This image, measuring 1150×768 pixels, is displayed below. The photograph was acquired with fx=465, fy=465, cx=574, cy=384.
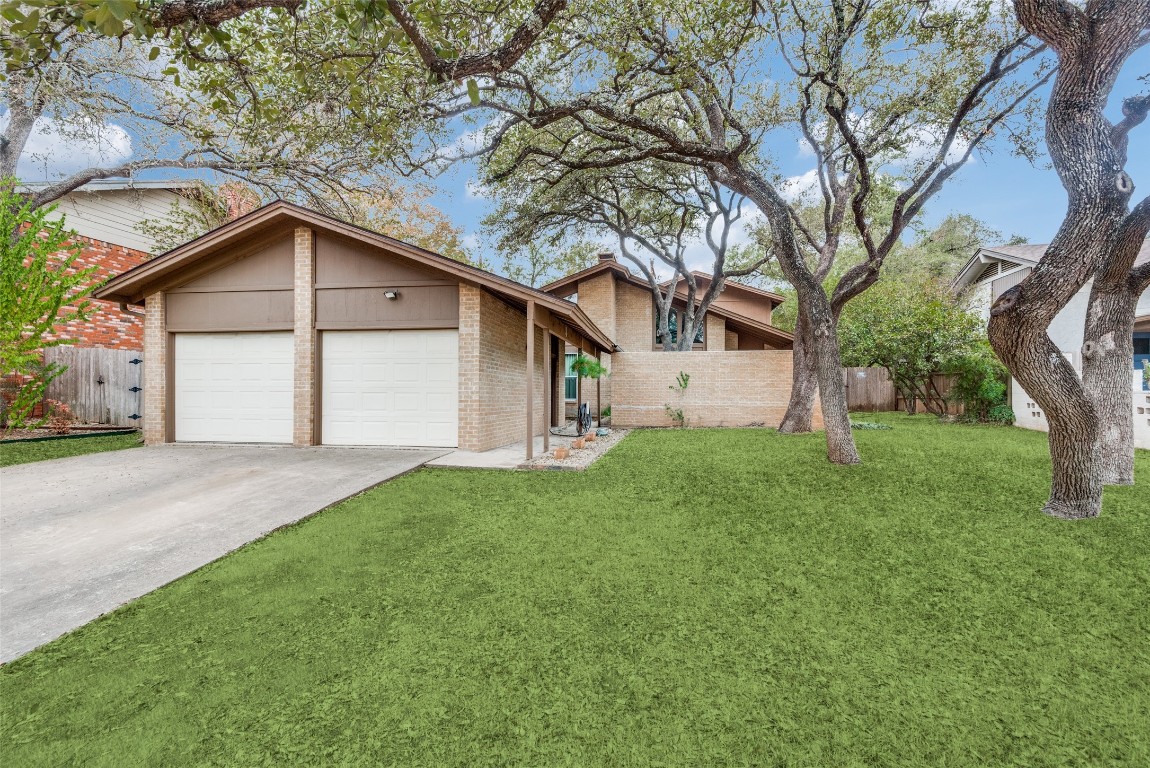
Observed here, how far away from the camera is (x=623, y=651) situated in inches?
87.7

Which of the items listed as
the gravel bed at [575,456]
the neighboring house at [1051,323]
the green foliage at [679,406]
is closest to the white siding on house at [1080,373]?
the neighboring house at [1051,323]

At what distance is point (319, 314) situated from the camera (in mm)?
8336

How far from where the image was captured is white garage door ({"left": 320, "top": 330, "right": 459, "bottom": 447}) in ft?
26.8

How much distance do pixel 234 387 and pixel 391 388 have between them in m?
3.07

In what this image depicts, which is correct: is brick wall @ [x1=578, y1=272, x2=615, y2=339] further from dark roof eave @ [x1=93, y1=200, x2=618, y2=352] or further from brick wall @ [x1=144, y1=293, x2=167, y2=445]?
brick wall @ [x1=144, y1=293, x2=167, y2=445]

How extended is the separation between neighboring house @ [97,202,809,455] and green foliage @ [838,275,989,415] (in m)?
10.2

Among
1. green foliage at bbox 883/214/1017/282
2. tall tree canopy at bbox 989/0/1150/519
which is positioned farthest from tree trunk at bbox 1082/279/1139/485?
green foliage at bbox 883/214/1017/282

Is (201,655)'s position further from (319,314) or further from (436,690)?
(319,314)

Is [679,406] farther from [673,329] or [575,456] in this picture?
[575,456]

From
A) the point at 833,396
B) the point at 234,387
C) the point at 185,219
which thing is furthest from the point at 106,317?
the point at 833,396

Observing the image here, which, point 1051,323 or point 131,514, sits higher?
point 1051,323

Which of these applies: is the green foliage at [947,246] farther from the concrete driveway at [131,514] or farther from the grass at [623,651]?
the concrete driveway at [131,514]

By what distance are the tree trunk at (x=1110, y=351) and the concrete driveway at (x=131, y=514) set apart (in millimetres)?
8240

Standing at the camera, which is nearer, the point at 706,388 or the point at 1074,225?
the point at 1074,225
